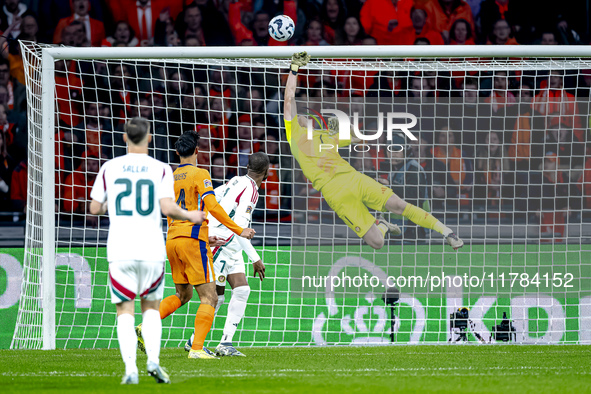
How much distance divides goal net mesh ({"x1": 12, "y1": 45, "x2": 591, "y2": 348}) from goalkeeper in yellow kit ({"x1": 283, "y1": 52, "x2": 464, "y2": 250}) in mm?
71

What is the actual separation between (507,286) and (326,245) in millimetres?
2129

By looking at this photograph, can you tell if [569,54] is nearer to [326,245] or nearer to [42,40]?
[326,245]

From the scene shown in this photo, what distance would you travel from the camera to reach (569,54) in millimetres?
7406

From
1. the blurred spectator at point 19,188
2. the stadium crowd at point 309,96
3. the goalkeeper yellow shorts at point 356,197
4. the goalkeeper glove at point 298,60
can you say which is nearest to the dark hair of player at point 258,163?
the goalkeeper glove at point 298,60

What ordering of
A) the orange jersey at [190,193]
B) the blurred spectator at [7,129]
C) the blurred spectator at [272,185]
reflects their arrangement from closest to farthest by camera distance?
the orange jersey at [190,193], the blurred spectator at [272,185], the blurred spectator at [7,129]

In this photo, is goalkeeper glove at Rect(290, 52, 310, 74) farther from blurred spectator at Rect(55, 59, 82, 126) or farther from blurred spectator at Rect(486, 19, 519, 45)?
blurred spectator at Rect(486, 19, 519, 45)

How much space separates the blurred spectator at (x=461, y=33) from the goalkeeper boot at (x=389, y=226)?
165 inches

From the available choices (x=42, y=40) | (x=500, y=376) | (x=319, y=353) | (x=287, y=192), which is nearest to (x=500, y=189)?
(x=287, y=192)

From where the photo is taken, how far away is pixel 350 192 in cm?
871

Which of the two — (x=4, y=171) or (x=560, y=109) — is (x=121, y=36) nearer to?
(x=4, y=171)

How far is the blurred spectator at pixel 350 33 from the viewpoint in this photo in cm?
1171

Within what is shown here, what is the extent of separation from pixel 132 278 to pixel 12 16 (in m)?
8.50

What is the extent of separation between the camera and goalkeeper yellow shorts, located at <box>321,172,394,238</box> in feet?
28.3

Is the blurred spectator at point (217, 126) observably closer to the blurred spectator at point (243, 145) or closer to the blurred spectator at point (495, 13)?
the blurred spectator at point (243, 145)
